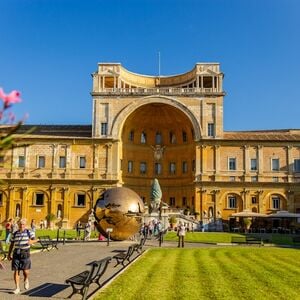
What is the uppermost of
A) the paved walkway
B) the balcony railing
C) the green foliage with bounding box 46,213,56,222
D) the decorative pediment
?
the decorative pediment

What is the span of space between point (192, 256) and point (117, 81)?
38.9 meters

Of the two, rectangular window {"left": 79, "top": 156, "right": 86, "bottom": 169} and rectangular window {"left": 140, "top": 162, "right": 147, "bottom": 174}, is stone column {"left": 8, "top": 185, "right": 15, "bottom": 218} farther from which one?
rectangular window {"left": 140, "top": 162, "right": 147, "bottom": 174}

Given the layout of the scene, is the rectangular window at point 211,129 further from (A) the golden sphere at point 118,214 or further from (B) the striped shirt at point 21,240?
(B) the striped shirt at point 21,240

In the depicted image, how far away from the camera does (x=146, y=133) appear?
60656 mm

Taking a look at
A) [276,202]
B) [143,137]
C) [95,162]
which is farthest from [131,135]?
[276,202]

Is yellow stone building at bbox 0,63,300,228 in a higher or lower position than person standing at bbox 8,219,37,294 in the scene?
higher

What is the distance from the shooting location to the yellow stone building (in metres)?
53.8

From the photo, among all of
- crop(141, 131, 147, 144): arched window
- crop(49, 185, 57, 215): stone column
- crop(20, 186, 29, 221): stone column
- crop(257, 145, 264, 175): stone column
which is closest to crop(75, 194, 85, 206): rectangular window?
crop(49, 185, 57, 215): stone column

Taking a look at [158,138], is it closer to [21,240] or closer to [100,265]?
[100,265]

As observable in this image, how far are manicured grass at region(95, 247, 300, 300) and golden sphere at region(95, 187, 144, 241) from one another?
7.73 meters

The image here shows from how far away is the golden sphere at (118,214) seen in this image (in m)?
27.6

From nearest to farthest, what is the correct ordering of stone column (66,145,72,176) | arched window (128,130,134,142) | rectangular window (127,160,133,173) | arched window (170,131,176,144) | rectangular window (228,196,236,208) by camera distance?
rectangular window (228,196,236,208) < stone column (66,145,72,176) < rectangular window (127,160,133,173) < arched window (128,130,134,142) < arched window (170,131,176,144)

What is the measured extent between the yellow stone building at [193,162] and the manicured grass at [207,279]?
112ft

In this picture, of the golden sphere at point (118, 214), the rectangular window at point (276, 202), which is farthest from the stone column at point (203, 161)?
the golden sphere at point (118, 214)
